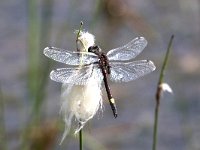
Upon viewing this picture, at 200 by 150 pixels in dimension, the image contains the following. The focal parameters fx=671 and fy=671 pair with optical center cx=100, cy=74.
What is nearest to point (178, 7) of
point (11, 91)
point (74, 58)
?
point (11, 91)

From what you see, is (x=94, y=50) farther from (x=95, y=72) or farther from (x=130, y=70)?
(x=130, y=70)

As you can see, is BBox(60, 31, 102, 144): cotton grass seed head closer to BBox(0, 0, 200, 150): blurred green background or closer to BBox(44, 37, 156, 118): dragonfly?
BBox(44, 37, 156, 118): dragonfly

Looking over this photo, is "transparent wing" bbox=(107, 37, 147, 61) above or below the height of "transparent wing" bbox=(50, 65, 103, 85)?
below

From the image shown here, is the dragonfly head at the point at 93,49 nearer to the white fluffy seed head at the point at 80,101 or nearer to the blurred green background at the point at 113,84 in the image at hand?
the white fluffy seed head at the point at 80,101

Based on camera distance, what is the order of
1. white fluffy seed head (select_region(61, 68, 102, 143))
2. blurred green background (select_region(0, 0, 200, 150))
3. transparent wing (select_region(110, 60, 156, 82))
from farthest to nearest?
blurred green background (select_region(0, 0, 200, 150)) < transparent wing (select_region(110, 60, 156, 82)) < white fluffy seed head (select_region(61, 68, 102, 143))

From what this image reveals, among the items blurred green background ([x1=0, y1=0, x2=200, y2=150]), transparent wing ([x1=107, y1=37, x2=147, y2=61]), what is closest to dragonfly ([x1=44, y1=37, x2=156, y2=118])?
A: transparent wing ([x1=107, y1=37, x2=147, y2=61])

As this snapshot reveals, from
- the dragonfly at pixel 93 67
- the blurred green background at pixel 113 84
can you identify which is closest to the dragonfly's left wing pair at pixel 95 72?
the dragonfly at pixel 93 67
